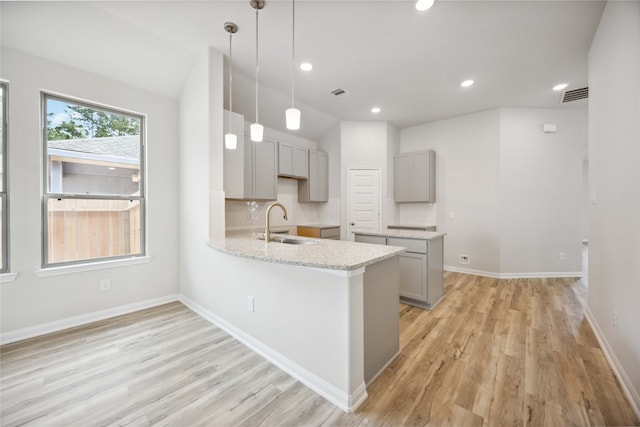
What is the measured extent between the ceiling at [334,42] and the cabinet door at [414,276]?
2.38 meters

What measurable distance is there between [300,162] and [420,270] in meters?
2.84

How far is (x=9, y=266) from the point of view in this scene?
2.31 meters

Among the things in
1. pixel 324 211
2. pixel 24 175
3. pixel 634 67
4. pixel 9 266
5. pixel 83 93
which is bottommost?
pixel 9 266

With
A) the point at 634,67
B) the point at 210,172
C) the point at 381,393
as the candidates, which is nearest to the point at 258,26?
the point at 210,172

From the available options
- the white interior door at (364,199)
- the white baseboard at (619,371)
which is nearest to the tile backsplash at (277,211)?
the white interior door at (364,199)

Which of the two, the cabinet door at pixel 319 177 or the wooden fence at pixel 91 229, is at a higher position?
the cabinet door at pixel 319 177

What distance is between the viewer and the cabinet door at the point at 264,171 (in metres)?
3.95

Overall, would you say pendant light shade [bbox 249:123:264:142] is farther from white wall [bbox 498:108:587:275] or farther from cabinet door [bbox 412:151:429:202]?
white wall [bbox 498:108:587:275]

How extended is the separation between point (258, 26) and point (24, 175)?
264 centimetres

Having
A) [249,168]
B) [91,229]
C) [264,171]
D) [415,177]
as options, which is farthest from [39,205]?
[415,177]

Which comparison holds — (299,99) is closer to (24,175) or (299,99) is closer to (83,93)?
(83,93)

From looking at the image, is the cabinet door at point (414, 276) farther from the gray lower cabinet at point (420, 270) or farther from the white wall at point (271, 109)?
the white wall at point (271, 109)

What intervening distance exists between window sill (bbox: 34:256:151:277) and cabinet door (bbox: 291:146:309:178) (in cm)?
264

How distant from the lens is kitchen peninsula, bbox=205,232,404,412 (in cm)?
154
